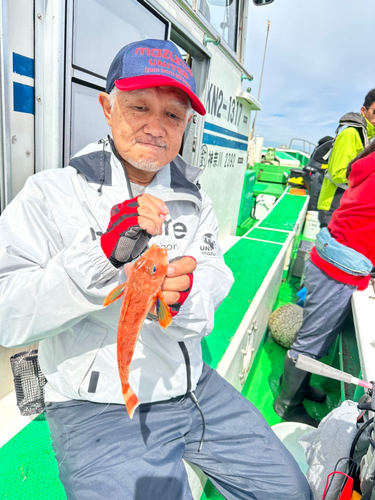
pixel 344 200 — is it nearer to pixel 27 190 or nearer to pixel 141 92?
pixel 141 92

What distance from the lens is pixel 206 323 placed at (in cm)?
150

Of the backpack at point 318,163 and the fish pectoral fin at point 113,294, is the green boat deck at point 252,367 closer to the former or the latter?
the fish pectoral fin at point 113,294


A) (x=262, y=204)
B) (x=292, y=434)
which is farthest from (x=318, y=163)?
(x=292, y=434)

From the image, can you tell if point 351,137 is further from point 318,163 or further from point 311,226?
point 311,226

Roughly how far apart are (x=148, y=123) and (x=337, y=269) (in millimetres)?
1937

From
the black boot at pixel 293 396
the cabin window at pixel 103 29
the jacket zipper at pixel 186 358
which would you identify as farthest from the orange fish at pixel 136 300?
the black boot at pixel 293 396

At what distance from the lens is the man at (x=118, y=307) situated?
119 centimetres

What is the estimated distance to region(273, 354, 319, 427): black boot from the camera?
2.83 m

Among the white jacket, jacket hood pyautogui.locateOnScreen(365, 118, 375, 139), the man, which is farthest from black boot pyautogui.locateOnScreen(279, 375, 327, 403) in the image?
jacket hood pyautogui.locateOnScreen(365, 118, 375, 139)

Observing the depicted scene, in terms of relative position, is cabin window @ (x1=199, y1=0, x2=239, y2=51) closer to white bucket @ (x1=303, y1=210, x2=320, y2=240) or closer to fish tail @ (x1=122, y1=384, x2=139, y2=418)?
fish tail @ (x1=122, y1=384, x2=139, y2=418)

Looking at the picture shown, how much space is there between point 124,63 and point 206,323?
1.27m

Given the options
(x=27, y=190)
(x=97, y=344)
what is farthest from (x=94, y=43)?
(x=97, y=344)

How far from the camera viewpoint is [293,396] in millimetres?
2893

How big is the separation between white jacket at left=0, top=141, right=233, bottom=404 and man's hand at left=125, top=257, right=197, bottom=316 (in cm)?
18
